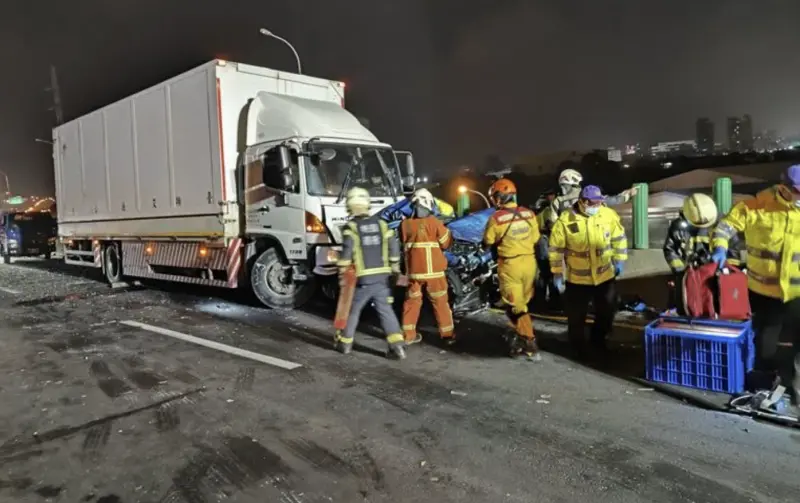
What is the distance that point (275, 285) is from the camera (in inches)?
387

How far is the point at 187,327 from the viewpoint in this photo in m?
8.47

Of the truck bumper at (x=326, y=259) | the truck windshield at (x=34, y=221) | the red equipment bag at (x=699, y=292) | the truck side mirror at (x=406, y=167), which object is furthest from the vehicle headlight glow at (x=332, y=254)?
the truck windshield at (x=34, y=221)

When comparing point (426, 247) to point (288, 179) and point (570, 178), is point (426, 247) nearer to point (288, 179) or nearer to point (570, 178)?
point (570, 178)

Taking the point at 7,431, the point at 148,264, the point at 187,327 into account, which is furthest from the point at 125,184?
the point at 7,431

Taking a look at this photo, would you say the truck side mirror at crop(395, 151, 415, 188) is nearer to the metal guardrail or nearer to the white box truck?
the white box truck

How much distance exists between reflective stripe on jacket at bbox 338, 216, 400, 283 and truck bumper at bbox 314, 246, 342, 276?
90.5 inches

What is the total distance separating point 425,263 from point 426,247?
172 millimetres

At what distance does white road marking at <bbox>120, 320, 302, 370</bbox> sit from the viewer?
20.8 feet

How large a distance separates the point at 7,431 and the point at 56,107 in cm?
3408

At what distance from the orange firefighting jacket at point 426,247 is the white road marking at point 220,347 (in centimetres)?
161

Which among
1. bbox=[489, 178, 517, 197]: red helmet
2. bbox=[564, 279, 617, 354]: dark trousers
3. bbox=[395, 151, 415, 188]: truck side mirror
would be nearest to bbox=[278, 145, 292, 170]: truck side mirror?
bbox=[395, 151, 415, 188]: truck side mirror

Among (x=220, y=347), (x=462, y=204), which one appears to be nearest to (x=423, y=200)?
A: (x=220, y=347)

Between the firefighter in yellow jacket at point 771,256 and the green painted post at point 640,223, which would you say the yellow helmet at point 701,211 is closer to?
the firefighter in yellow jacket at point 771,256

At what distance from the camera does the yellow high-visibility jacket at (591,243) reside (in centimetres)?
586
